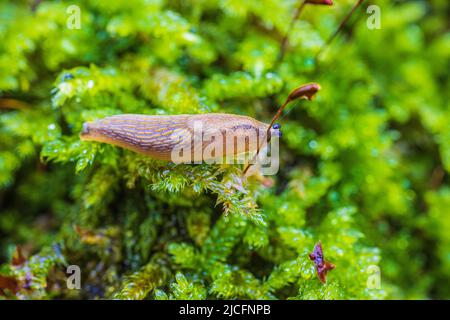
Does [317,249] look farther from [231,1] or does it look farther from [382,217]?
[231,1]

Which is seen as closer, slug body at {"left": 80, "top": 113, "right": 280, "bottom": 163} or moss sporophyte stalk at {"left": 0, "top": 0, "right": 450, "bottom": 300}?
slug body at {"left": 80, "top": 113, "right": 280, "bottom": 163}

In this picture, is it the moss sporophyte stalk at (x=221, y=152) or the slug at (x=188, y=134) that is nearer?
the slug at (x=188, y=134)

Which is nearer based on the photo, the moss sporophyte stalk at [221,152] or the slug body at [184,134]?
the slug body at [184,134]

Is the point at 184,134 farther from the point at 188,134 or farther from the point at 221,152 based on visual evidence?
the point at 221,152

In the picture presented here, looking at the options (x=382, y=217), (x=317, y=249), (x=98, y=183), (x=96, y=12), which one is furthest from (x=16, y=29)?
(x=382, y=217)

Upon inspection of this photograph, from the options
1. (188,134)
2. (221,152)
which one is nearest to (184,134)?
(188,134)
